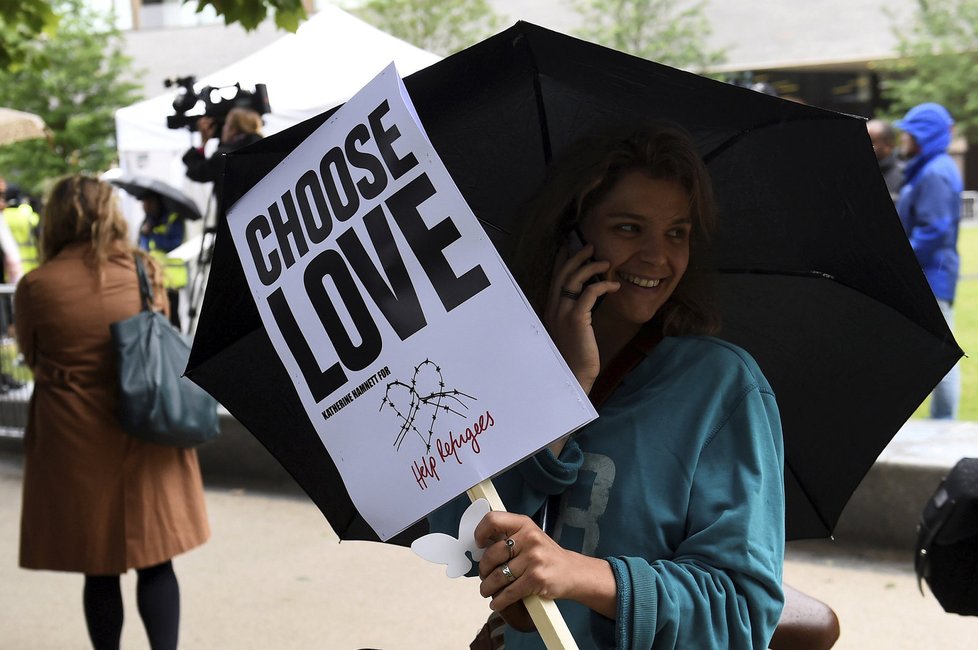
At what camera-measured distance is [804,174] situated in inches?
88.2

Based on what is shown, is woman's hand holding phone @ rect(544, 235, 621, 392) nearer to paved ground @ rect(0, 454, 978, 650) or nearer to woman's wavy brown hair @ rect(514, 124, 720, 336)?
woman's wavy brown hair @ rect(514, 124, 720, 336)

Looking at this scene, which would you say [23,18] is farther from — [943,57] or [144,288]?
[943,57]

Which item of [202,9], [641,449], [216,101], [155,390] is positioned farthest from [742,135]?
[216,101]

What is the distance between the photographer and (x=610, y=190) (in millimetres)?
2057

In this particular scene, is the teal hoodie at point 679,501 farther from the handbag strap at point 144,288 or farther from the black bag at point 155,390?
the handbag strap at point 144,288

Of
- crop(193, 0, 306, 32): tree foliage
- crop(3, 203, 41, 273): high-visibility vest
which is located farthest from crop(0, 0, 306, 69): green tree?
crop(3, 203, 41, 273): high-visibility vest

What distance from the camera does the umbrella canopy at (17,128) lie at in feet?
43.3

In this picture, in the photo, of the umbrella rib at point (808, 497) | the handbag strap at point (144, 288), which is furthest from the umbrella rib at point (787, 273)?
the handbag strap at point (144, 288)

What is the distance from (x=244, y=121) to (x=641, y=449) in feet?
20.8

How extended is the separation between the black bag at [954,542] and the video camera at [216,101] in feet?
19.2

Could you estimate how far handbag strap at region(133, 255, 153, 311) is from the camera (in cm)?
459

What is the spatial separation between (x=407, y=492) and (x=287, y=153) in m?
0.70

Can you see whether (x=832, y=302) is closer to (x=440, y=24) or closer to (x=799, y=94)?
(x=440, y=24)

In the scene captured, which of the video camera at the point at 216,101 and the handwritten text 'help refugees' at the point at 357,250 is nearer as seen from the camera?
the handwritten text 'help refugees' at the point at 357,250
